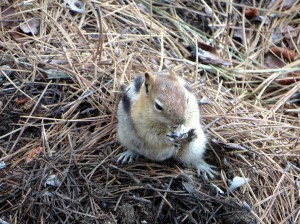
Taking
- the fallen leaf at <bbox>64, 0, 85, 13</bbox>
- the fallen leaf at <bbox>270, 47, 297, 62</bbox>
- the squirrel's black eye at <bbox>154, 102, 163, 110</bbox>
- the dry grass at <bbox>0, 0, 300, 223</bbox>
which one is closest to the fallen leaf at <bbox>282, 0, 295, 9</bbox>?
the dry grass at <bbox>0, 0, 300, 223</bbox>

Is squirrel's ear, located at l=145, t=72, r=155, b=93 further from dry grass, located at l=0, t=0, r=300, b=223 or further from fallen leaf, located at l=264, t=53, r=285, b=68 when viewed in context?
fallen leaf, located at l=264, t=53, r=285, b=68

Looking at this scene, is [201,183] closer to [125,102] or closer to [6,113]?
Answer: [125,102]

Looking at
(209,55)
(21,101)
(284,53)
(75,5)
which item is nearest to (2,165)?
(21,101)

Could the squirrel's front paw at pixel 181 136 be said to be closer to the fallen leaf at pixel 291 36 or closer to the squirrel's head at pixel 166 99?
the squirrel's head at pixel 166 99

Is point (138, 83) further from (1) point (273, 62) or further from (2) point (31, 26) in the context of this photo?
(1) point (273, 62)

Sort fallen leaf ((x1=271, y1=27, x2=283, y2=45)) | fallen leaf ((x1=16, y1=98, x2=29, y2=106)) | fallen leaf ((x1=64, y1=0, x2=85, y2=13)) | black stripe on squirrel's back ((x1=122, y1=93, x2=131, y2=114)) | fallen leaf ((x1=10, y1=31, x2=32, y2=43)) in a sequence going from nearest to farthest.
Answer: black stripe on squirrel's back ((x1=122, y1=93, x2=131, y2=114)), fallen leaf ((x1=16, y1=98, x2=29, y2=106)), fallen leaf ((x1=10, y1=31, x2=32, y2=43)), fallen leaf ((x1=64, y1=0, x2=85, y2=13)), fallen leaf ((x1=271, y1=27, x2=283, y2=45))

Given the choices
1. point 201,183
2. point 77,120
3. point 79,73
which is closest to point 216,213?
point 201,183
